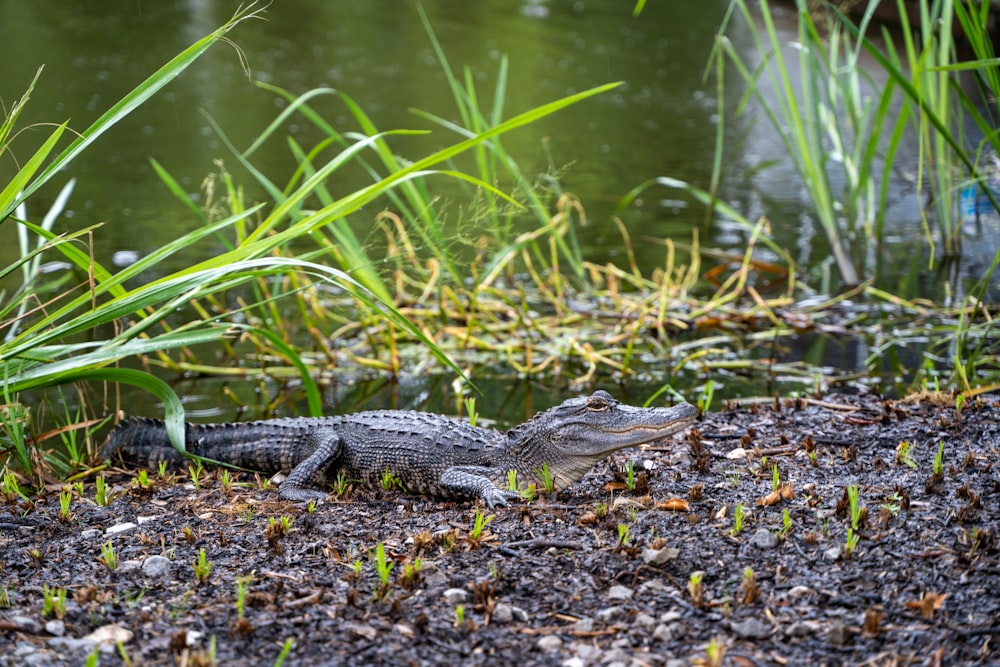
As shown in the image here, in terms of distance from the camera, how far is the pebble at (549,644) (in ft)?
7.70

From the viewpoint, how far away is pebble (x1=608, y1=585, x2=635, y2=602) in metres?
2.54

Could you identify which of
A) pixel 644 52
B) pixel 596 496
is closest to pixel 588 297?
pixel 596 496

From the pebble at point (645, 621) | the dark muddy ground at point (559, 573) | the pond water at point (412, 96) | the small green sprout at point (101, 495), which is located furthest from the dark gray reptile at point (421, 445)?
the pond water at point (412, 96)

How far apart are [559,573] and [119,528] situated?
4.42ft

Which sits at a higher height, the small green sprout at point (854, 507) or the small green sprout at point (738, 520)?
the small green sprout at point (854, 507)

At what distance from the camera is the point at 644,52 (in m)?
17.5

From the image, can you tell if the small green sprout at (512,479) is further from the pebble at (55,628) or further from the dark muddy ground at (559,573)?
the pebble at (55,628)

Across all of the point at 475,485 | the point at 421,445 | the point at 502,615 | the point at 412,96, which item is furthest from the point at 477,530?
the point at 412,96

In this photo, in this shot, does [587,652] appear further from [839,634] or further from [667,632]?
[839,634]

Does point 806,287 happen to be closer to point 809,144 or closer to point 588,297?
point 809,144

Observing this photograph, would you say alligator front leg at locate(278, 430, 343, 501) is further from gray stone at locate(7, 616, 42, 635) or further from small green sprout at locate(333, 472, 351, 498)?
gray stone at locate(7, 616, 42, 635)

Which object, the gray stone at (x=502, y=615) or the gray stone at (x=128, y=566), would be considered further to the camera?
the gray stone at (x=128, y=566)

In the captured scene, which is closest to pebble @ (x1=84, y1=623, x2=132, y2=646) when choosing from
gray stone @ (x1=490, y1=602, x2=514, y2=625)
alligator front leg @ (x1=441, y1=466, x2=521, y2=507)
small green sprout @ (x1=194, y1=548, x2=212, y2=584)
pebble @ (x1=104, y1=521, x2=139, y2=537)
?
small green sprout @ (x1=194, y1=548, x2=212, y2=584)

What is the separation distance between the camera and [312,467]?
3.73m
